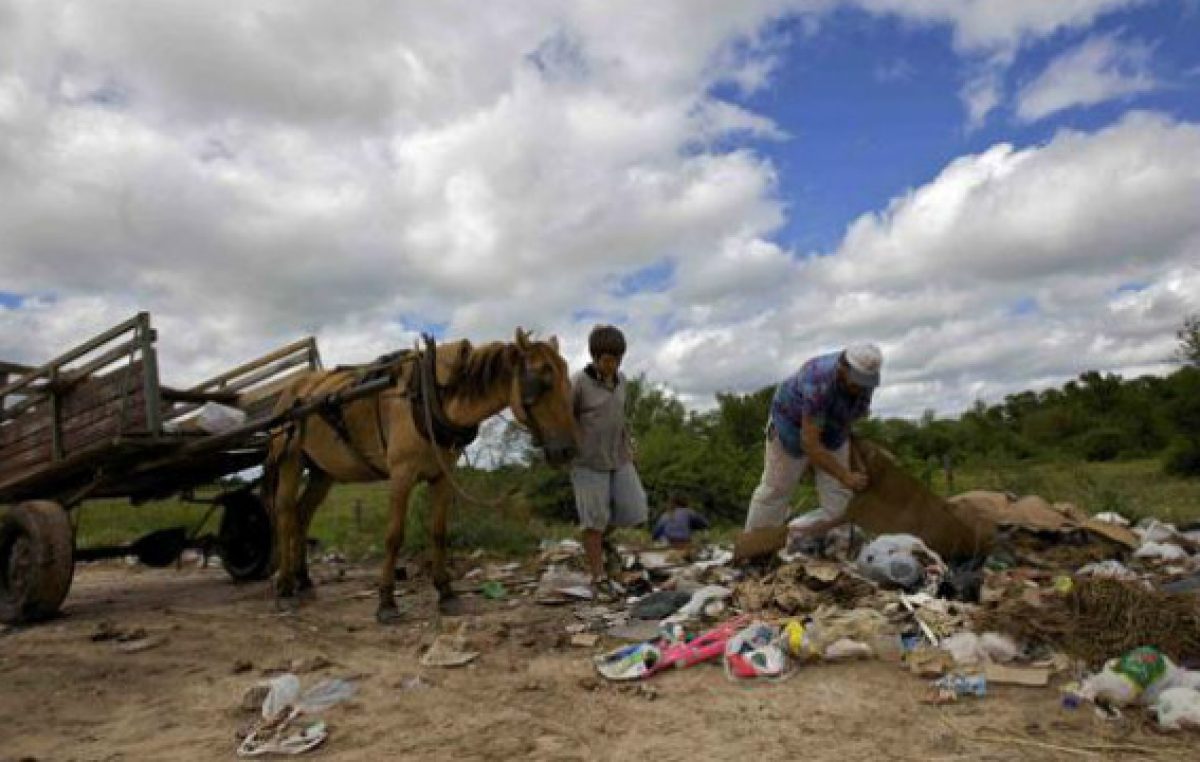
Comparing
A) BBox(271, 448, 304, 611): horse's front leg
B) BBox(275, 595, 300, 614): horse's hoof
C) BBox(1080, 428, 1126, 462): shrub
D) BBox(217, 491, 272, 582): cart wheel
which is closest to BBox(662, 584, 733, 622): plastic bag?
BBox(275, 595, 300, 614): horse's hoof

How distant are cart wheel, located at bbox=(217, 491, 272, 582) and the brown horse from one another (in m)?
1.11

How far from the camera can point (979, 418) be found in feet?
125

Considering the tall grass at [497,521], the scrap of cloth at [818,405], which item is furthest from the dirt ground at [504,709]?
the scrap of cloth at [818,405]

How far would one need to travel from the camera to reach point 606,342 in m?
5.22

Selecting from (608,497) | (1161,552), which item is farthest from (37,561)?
(1161,552)

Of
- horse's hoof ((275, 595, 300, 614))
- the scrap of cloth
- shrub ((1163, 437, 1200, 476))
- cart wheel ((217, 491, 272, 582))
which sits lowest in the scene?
shrub ((1163, 437, 1200, 476))

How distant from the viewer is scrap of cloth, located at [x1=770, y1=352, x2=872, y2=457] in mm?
4895

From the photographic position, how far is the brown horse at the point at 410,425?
4.91m

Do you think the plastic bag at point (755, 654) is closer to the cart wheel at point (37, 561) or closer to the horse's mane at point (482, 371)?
the horse's mane at point (482, 371)

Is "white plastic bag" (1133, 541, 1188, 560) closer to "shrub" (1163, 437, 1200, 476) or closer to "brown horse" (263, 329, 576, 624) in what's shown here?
"brown horse" (263, 329, 576, 624)

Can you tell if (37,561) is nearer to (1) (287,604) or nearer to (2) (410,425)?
(1) (287,604)

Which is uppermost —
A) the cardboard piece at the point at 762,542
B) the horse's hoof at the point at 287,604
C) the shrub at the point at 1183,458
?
the cardboard piece at the point at 762,542

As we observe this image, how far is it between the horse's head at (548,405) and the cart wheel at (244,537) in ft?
12.9

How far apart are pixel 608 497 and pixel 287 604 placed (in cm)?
252
